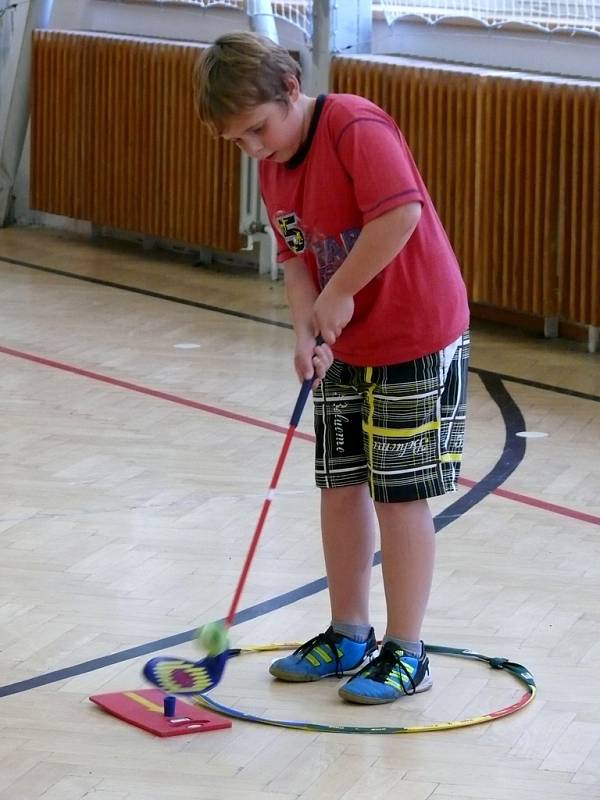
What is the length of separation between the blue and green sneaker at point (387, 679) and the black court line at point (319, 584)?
0.46 meters

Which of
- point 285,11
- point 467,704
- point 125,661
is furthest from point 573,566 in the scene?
point 285,11

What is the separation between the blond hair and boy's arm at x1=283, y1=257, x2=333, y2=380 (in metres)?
0.35

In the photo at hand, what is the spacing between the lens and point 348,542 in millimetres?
2951

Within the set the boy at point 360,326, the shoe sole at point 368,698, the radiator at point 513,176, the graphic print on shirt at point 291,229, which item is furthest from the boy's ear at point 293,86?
the radiator at point 513,176

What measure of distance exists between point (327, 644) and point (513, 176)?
3.93 metres

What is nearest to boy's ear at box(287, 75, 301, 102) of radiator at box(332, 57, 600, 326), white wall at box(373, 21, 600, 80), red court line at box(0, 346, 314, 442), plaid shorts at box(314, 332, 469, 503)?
plaid shorts at box(314, 332, 469, 503)

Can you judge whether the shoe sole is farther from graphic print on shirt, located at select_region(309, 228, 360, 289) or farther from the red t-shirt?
graphic print on shirt, located at select_region(309, 228, 360, 289)

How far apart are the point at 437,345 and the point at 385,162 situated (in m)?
0.36

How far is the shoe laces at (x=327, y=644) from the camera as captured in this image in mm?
2994

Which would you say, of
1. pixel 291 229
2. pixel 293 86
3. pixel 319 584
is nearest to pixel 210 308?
pixel 319 584

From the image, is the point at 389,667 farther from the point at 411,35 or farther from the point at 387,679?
the point at 411,35

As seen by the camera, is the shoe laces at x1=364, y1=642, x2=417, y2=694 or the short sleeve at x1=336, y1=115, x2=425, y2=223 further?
the shoe laces at x1=364, y1=642, x2=417, y2=694

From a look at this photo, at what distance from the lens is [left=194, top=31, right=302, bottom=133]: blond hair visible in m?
2.56

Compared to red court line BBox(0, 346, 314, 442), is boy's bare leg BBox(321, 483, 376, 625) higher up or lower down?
higher up
